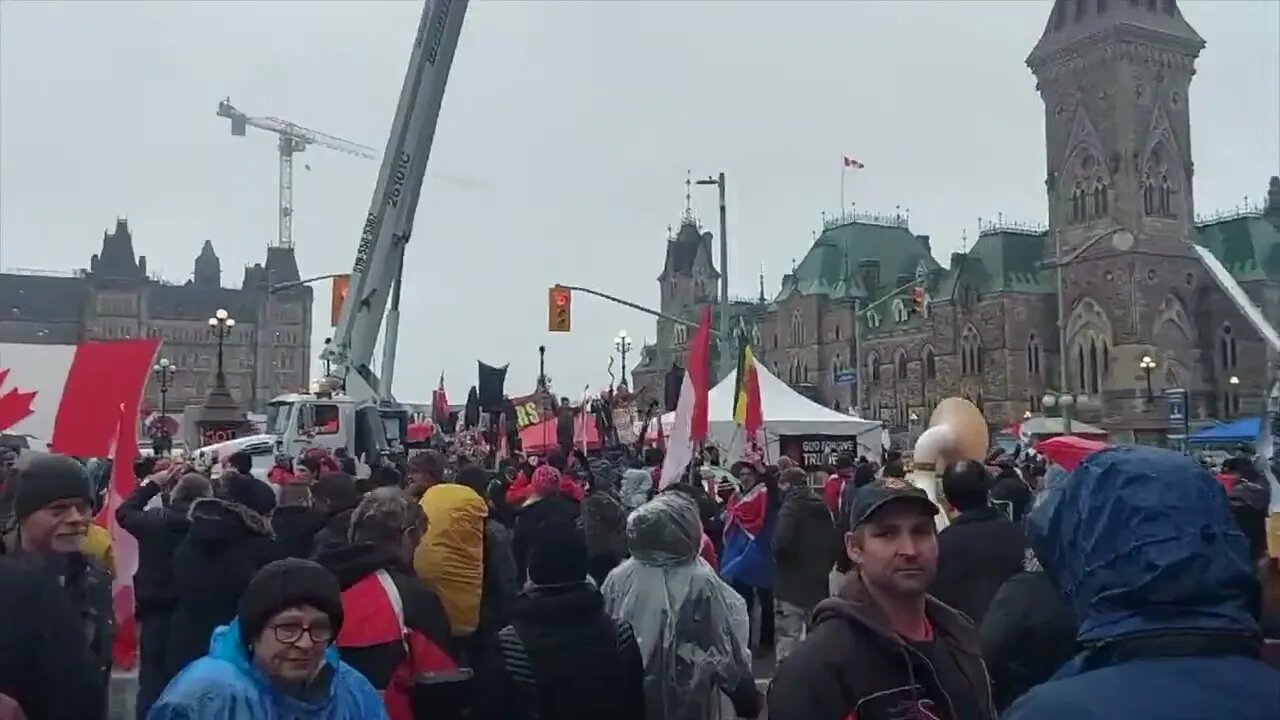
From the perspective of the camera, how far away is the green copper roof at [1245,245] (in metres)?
63.8

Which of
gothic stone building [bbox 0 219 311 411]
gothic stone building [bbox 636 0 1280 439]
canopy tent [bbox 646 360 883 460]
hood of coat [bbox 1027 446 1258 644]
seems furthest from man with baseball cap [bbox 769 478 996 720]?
gothic stone building [bbox 0 219 311 411]

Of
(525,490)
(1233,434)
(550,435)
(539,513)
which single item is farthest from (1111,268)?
(539,513)

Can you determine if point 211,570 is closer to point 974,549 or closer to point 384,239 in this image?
point 974,549

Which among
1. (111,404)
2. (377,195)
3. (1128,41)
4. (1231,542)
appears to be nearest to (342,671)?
(1231,542)

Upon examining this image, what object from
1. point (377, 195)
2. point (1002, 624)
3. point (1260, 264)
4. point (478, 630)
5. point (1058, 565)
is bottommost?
point (478, 630)

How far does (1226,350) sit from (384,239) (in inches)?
1984

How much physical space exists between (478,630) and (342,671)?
2883 millimetres

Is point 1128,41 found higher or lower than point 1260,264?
higher

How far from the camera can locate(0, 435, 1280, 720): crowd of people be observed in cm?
197

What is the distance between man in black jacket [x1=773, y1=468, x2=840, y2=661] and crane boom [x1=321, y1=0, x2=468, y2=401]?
14.7m

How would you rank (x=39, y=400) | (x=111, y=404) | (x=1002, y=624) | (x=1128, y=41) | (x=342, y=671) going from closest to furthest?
(x=342, y=671) → (x=1002, y=624) → (x=111, y=404) → (x=39, y=400) → (x=1128, y=41)

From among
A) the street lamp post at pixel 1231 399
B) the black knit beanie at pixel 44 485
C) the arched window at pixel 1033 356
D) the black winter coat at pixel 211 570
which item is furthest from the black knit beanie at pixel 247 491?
the arched window at pixel 1033 356

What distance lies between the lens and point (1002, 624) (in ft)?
14.0

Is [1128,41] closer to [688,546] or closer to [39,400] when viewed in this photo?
[39,400]
